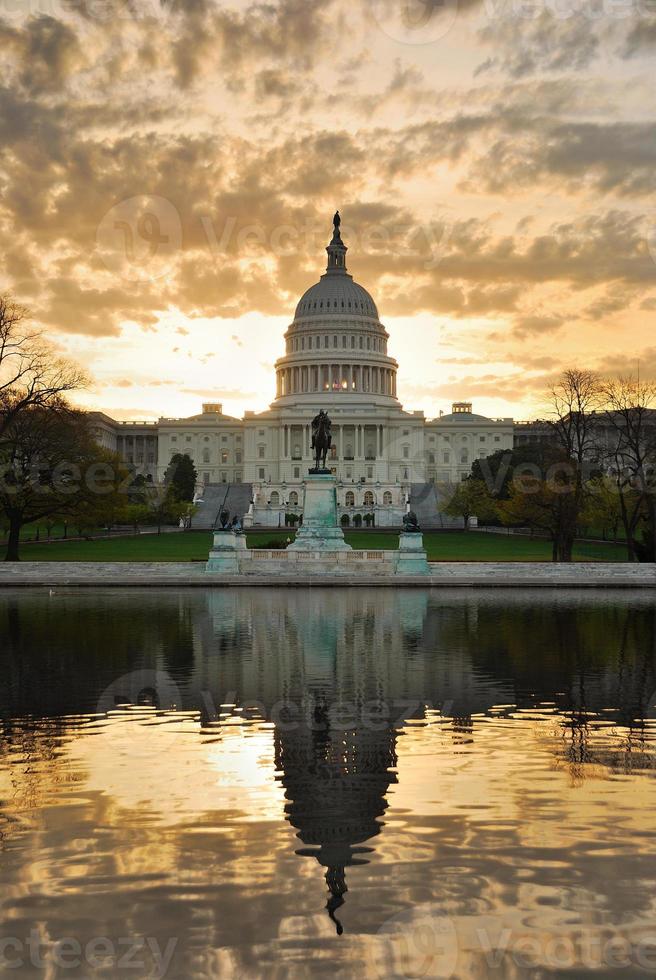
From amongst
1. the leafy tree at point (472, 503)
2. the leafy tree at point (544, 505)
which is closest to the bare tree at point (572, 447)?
the leafy tree at point (544, 505)

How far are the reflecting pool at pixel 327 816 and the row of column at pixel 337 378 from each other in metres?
152

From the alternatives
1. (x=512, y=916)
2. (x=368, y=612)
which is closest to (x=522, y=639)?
(x=368, y=612)

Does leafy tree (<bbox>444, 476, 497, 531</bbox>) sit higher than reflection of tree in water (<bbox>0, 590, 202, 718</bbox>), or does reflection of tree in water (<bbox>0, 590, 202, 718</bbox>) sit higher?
leafy tree (<bbox>444, 476, 497, 531</bbox>)

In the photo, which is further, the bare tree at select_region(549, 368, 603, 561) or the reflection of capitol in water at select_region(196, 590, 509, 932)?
the bare tree at select_region(549, 368, 603, 561)

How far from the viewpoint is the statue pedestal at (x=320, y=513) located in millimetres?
52750

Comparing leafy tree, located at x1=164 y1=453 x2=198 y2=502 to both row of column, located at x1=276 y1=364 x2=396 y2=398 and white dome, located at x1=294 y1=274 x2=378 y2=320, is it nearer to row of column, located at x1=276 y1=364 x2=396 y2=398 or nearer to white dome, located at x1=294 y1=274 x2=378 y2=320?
row of column, located at x1=276 y1=364 x2=396 y2=398

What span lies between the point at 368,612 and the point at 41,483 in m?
31.3

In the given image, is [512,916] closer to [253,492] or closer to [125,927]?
[125,927]

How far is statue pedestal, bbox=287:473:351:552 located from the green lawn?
20.0ft

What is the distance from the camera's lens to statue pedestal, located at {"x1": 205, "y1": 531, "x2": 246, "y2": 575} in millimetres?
46656

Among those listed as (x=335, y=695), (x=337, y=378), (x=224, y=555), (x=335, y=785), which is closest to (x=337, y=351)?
(x=337, y=378)

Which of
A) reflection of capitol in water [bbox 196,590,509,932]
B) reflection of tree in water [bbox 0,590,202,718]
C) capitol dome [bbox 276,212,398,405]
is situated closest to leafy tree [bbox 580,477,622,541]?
reflection of capitol in water [bbox 196,590,509,932]

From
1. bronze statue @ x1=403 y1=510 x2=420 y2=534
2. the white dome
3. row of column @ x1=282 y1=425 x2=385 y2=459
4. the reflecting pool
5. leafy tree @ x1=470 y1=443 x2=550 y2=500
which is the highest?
the white dome

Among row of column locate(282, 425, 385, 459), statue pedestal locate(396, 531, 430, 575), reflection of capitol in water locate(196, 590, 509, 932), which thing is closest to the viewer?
reflection of capitol in water locate(196, 590, 509, 932)
